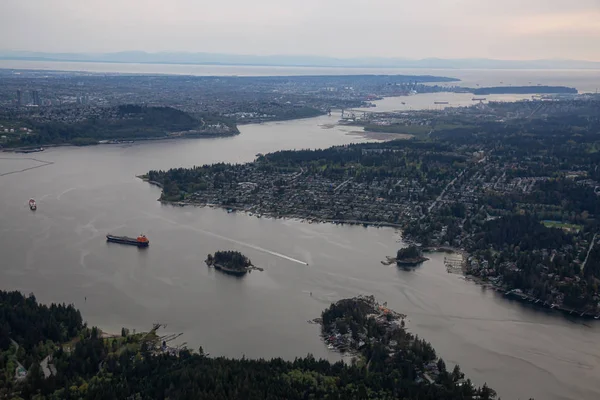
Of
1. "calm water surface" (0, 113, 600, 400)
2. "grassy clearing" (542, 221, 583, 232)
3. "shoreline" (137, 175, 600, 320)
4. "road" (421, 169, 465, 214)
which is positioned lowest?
"calm water surface" (0, 113, 600, 400)

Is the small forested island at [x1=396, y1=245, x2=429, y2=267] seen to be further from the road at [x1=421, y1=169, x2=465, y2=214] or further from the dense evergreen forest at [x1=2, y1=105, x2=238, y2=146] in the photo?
the dense evergreen forest at [x1=2, y1=105, x2=238, y2=146]

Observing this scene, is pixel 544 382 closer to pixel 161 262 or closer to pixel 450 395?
pixel 450 395

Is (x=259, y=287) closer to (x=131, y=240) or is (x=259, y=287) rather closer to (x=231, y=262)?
(x=231, y=262)

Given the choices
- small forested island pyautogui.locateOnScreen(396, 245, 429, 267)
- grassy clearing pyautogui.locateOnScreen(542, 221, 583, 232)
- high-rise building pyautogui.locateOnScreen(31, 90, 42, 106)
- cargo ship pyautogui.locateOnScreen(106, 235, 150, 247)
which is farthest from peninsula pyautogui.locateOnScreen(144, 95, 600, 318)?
high-rise building pyautogui.locateOnScreen(31, 90, 42, 106)

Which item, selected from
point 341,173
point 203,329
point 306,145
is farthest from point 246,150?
point 203,329

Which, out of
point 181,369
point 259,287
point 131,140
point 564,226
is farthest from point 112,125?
point 181,369
